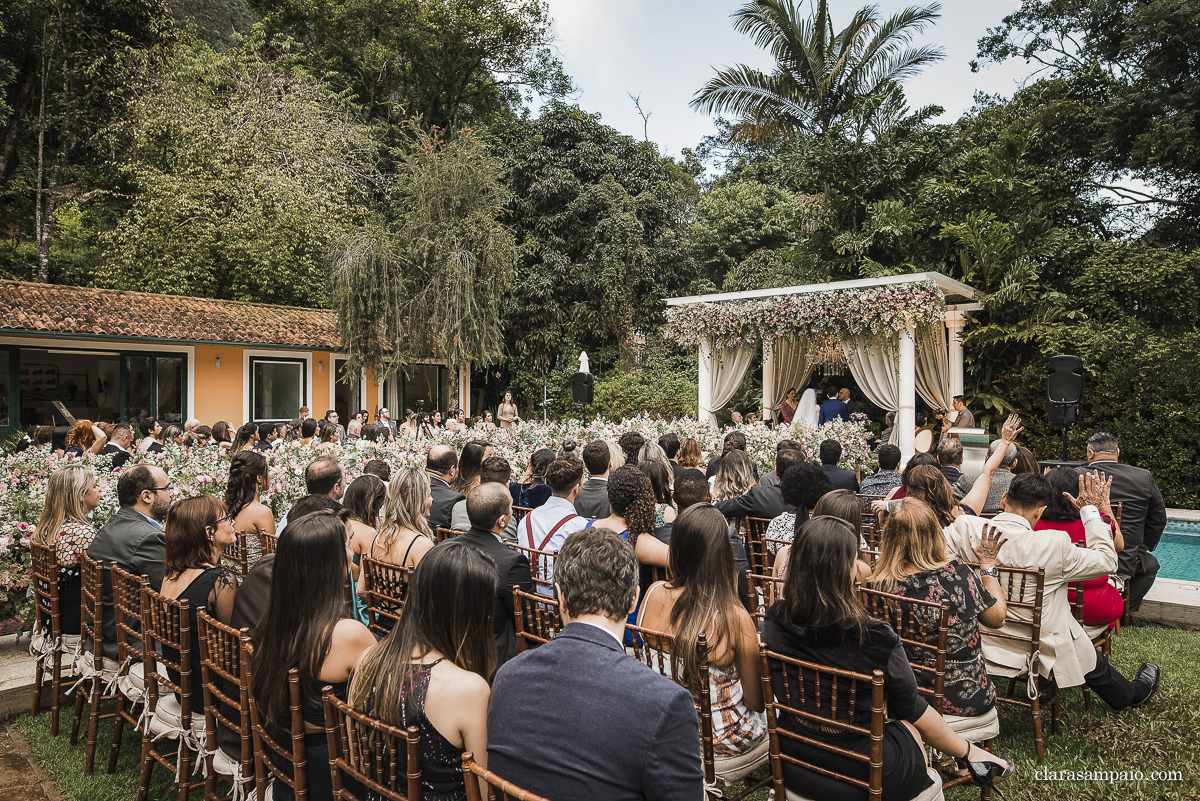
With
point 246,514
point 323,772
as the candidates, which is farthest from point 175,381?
point 323,772

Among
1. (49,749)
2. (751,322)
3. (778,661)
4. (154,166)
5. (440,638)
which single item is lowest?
(49,749)

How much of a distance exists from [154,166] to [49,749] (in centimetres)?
1870

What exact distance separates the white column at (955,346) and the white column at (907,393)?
5.57ft

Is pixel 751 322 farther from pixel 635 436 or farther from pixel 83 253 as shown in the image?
pixel 83 253

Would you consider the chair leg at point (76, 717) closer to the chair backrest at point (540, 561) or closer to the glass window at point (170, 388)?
the chair backrest at point (540, 561)

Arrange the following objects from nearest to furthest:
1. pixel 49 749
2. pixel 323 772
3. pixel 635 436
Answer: pixel 323 772 → pixel 49 749 → pixel 635 436

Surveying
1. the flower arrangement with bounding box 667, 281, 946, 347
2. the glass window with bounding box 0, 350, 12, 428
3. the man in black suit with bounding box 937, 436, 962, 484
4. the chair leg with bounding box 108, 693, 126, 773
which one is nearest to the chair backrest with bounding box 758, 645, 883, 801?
the chair leg with bounding box 108, 693, 126, 773

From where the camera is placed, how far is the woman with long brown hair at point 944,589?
265 centimetres

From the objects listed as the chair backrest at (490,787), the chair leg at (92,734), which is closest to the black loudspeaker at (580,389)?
the chair leg at (92,734)

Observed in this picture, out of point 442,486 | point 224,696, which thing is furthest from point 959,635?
point 442,486

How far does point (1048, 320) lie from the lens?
1180 centimetres

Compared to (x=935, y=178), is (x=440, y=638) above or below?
below

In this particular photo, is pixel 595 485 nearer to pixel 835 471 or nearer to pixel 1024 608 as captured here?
pixel 835 471

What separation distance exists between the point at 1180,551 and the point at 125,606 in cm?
1118
